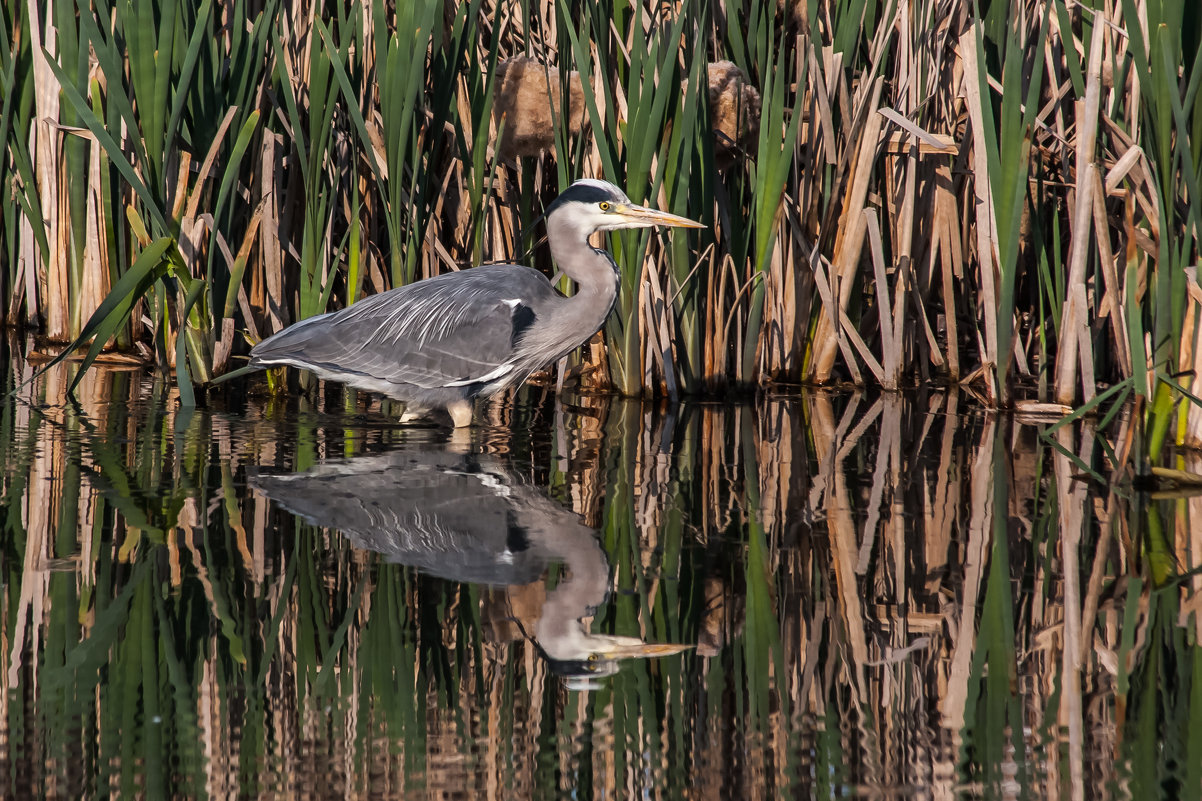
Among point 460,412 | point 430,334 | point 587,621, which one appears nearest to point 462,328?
point 430,334

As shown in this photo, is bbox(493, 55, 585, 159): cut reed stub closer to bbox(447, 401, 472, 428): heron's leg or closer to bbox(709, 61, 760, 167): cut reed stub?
bbox(709, 61, 760, 167): cut reed stub

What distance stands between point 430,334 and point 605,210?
756 millimetres

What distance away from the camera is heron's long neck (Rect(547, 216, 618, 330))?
479 cm

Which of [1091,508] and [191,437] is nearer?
[1091,508]

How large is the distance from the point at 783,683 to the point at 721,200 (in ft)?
10.2

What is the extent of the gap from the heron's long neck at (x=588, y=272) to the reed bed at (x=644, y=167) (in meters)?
0.25

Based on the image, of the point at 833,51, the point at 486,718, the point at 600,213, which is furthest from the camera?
the point at 833,51

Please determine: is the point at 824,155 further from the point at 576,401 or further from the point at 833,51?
the point at 576,401

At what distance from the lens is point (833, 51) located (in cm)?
502

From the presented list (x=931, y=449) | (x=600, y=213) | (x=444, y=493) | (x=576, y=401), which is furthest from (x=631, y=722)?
(x=576, y=401)

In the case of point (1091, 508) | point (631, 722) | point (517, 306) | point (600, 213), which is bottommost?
point (631, 722)

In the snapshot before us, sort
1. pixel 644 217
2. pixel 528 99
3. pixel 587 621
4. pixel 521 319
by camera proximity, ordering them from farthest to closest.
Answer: pixel 528 99, pixel 521 319, pixel 644 217, pixel 587 621

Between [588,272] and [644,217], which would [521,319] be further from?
[644,217]

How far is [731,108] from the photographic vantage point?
5000mm
